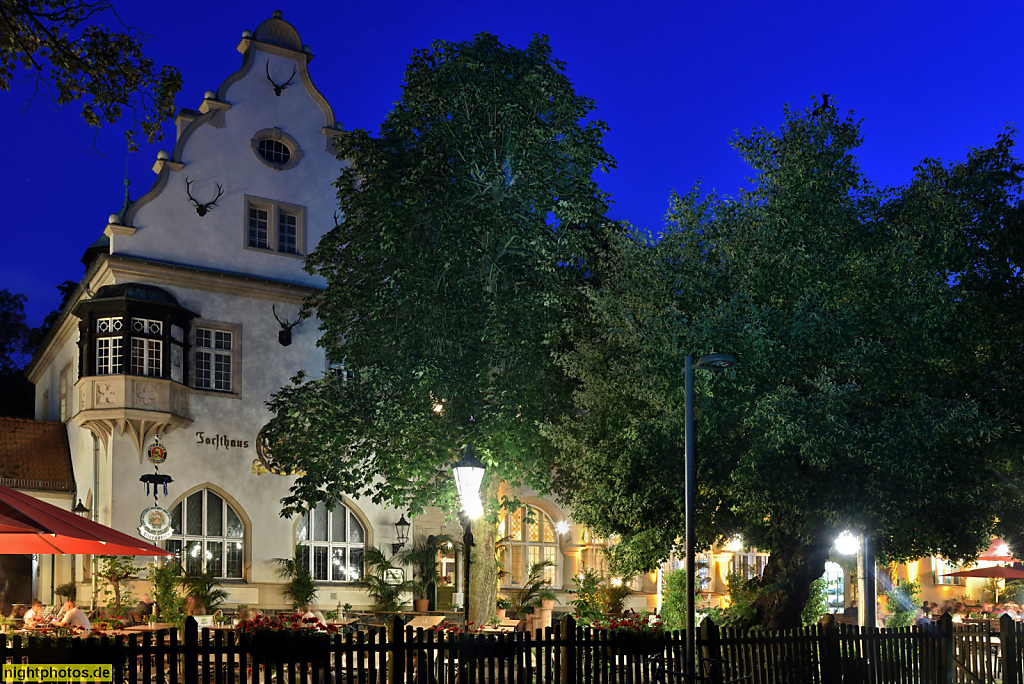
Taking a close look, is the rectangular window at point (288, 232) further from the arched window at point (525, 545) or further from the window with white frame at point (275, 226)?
the arched window at point (525, 545)

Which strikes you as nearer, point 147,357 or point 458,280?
point 458,280

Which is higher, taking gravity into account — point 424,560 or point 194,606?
point 424,560

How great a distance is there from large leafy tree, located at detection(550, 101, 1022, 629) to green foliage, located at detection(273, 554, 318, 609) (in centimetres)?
1047

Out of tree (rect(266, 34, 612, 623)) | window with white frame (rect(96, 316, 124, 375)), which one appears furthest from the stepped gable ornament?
tree (rect(266, 34, 612, 623))

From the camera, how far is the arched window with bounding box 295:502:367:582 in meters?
30.7

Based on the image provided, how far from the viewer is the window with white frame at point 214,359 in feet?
96.9

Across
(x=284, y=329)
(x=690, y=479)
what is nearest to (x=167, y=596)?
(x=284, y=329)

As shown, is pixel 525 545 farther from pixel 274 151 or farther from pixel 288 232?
pixel 274 151

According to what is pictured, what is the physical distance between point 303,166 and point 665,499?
16965 mm

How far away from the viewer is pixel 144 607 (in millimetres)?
25656

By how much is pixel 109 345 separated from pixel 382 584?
953 cm

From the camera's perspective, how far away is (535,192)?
23.3 metres

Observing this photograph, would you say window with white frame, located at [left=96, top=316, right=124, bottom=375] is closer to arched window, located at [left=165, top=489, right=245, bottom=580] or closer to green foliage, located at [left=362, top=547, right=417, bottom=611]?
arched window, located at [left=165, top=489, right=245, bottom=580]

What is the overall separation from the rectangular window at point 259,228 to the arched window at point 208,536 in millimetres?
6990
